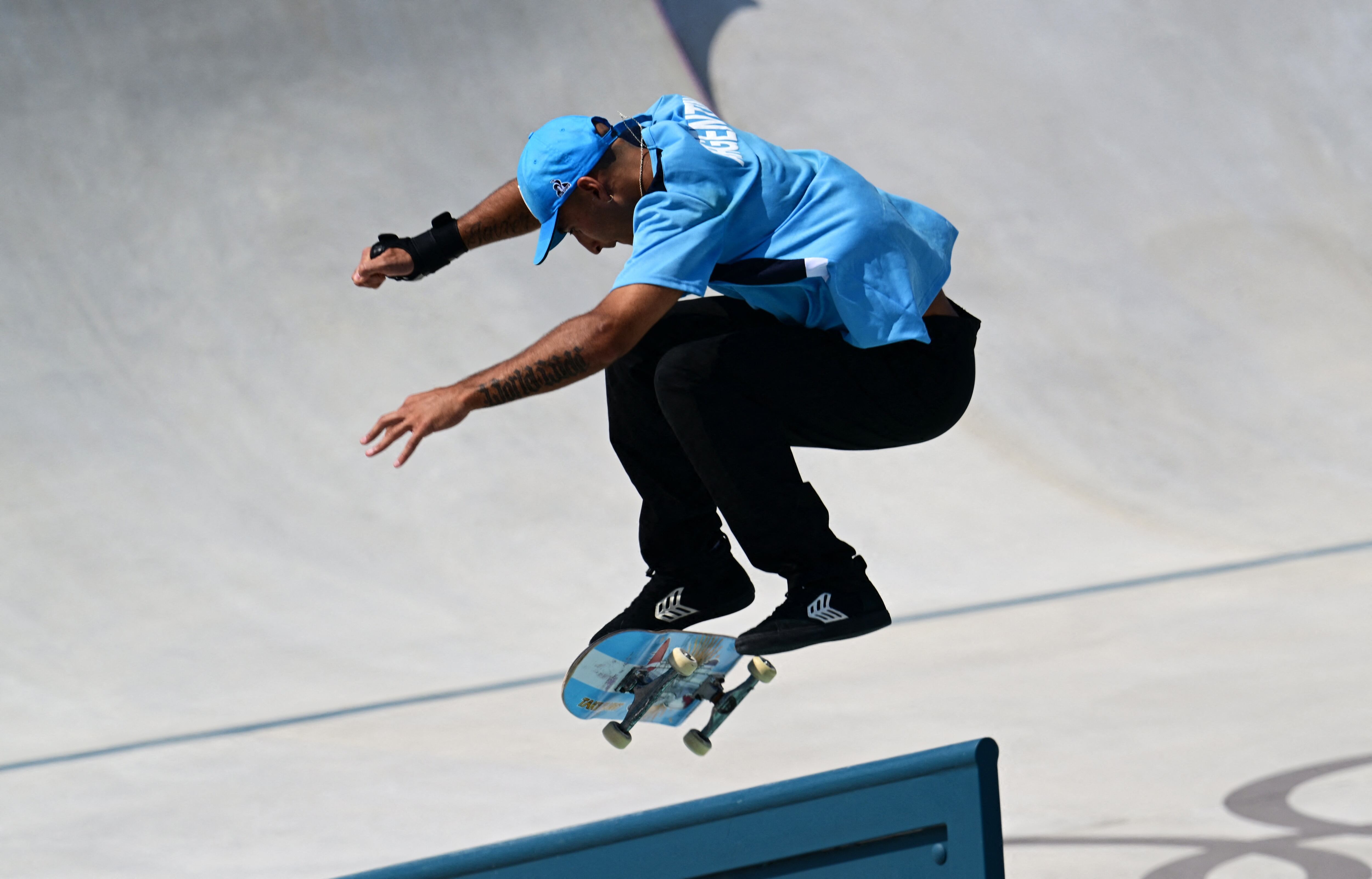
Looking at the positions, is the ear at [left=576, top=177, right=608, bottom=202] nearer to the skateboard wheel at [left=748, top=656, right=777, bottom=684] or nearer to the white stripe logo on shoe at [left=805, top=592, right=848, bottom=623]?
the white stripe logo on shoe at [left=805, top=592, right=848, bottom=623]

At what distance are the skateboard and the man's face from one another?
966mm

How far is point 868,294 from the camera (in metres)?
2.97

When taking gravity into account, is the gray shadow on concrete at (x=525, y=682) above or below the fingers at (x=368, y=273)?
below

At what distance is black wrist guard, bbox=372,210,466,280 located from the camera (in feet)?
11.6

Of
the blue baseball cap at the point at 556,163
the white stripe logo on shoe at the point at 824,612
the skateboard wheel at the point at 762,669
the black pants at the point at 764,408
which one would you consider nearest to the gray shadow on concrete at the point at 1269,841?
the skateboard wheel at the point at 762,669

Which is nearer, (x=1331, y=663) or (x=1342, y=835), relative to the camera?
(x=1342, y=835)

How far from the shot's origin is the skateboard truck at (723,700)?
10.9 ft

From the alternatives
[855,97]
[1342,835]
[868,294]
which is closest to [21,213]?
[855,97]

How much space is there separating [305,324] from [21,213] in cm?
216

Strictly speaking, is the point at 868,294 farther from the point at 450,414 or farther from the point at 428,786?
the point at 428,786

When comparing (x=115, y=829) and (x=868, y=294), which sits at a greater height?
(x=868, y=294)

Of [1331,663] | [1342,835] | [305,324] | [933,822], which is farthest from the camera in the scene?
[305,324]

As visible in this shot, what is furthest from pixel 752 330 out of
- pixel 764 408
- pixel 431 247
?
pixel 431 247

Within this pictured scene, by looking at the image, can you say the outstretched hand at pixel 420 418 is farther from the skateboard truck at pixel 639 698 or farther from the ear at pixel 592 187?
the skateboard truck at pixel 639 698
